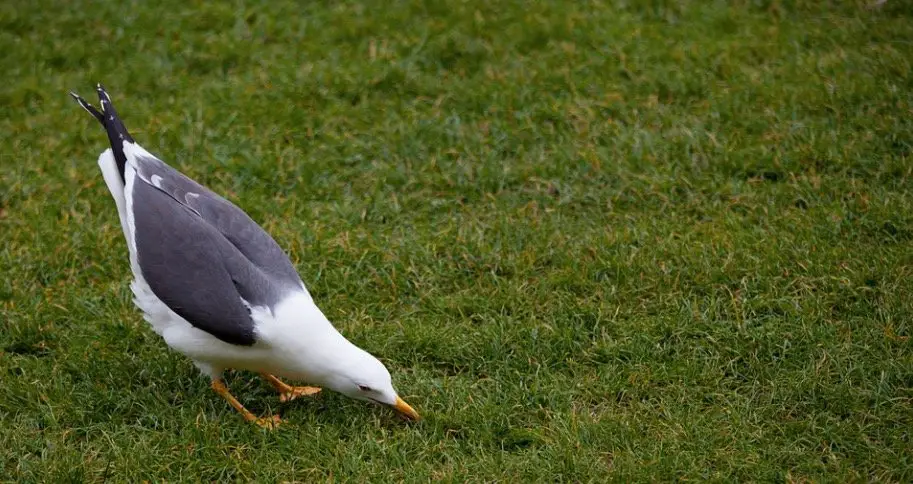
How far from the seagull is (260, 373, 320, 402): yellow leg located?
12cm

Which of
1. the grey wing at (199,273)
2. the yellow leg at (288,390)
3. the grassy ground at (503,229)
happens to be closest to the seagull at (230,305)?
the grey wing at (199,273)

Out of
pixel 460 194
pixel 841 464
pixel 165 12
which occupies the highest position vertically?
pixel 165 12

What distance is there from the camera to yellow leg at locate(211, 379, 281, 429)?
13.2 ft

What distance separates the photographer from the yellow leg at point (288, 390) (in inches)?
166

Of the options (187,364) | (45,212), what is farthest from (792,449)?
(45,212)

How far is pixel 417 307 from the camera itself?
4.68 m

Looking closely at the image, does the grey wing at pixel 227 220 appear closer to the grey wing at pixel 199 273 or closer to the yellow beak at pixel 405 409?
the grey wing at pixel 199 273

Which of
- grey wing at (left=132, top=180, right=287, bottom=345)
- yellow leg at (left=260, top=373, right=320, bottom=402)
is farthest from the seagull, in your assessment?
yellow leg at (left=260, top=373, right=320, bottom=402)

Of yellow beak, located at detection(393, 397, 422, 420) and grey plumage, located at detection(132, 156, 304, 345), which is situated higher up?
grey plumage, located at detection(132, 156, 304, 345)

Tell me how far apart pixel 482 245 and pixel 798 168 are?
1.87 m

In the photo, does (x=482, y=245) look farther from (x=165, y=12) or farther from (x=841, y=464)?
(x=165, y=12)

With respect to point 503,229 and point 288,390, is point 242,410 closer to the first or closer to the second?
point 288,390

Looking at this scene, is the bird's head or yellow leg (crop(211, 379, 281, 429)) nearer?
the bird's head

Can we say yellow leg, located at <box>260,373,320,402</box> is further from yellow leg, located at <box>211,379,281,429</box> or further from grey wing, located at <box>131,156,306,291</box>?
grey wing, located at <box>131,156,306,291</box>
